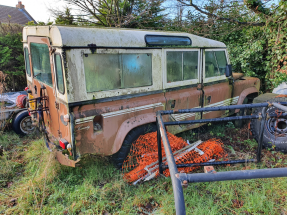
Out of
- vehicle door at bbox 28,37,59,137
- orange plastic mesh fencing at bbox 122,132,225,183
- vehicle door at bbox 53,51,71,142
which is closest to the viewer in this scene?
vehicle door at bbox 53,51,71,142

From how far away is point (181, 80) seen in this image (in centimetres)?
405

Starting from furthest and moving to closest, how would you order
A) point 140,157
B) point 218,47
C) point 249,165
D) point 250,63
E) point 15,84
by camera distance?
point 15,84 < point 250,63 < point 218,47 < point 140,157 < point 249,165

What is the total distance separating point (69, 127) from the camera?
286 centimetres

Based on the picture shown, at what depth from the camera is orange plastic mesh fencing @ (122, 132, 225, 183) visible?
3.39m

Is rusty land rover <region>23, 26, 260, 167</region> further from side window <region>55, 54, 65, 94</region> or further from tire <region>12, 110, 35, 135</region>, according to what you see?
tire <region>12, 110, 35, 135</region>

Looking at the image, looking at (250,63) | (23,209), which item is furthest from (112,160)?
(250,63)

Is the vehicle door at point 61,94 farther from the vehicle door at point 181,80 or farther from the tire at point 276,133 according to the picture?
the tire at point 276,133

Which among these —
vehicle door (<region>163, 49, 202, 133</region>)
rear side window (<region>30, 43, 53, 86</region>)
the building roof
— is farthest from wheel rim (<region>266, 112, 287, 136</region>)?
the building roof

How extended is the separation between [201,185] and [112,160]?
1.50m

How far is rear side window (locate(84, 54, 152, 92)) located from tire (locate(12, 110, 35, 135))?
3.18 meters

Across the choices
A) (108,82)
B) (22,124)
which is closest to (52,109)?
(108,82)

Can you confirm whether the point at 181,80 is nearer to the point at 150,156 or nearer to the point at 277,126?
the point at 150,156

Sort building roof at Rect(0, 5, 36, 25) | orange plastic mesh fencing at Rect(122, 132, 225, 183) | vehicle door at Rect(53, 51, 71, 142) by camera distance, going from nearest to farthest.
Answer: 1. vehicle door at Rect(53, 51, 71, 142)
2. orange plastic mesh fencing at Rect(122, 132, 225, 183)
3. building roof at Rect(0, 5, 36, 25)

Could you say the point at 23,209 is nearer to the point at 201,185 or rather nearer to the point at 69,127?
the point at 69,127
